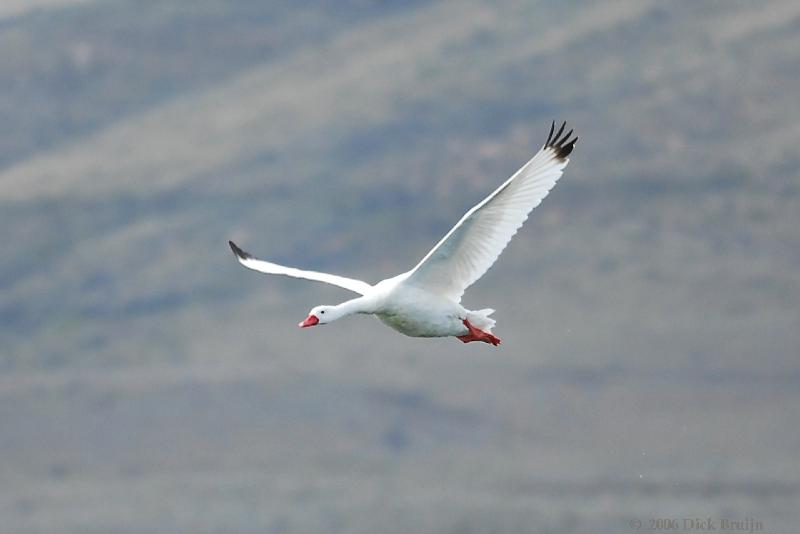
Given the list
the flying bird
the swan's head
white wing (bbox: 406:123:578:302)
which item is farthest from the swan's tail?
the swan's head

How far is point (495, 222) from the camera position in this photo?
2573cm

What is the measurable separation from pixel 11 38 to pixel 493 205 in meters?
178

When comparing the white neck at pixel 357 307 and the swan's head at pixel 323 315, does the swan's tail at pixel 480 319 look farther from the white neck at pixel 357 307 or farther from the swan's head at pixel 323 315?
the swan's head at pixel 323 315

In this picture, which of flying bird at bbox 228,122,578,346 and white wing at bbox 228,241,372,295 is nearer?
flying bird at bbox 228,122,578,346

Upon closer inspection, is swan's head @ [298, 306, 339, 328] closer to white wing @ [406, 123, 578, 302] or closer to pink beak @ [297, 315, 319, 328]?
pink beak @ [297, 315, 319, 328]

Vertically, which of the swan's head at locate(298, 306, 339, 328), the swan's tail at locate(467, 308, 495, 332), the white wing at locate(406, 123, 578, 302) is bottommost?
the swan's head at locate(298, 306, 339, 328)

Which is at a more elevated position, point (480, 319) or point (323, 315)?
point (480, 319)

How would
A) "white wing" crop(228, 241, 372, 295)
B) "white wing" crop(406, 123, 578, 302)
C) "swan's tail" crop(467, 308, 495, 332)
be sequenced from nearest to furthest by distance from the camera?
"white wing" crop(406, 123, 578, 302)
"swan's tail" crop(467, 308, 495, 332)
"white wing" crop(228, 241, 372, 295)

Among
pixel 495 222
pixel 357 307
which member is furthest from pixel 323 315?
pixel 495 222

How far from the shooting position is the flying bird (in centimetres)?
2548

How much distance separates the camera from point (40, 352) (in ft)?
516

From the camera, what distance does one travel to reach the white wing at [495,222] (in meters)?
25.4

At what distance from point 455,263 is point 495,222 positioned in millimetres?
761

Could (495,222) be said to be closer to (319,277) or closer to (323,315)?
(323,315)
